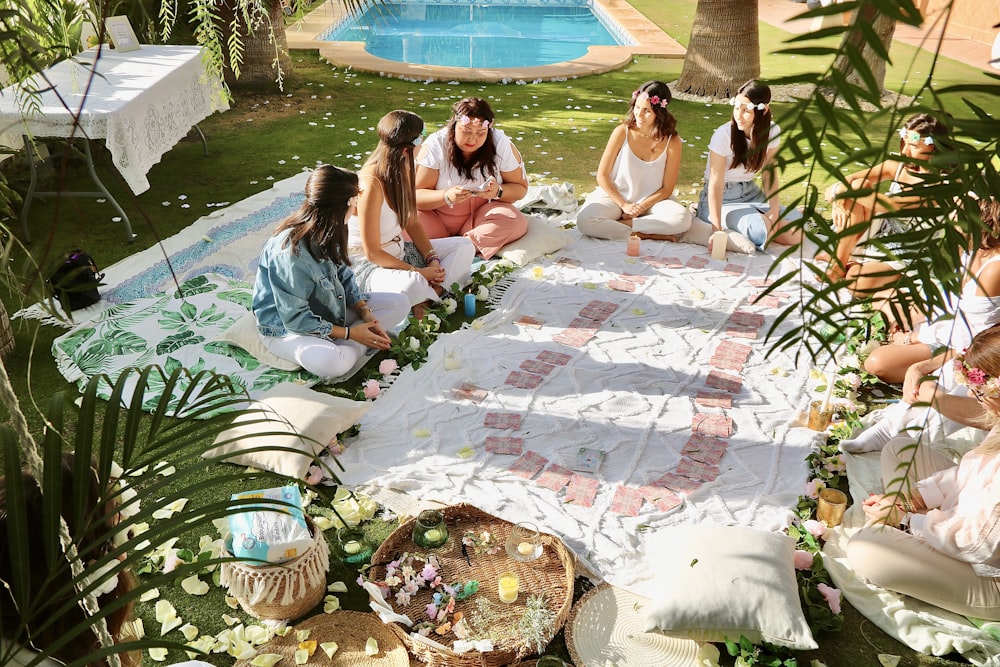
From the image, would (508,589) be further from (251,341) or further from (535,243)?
(535,243)

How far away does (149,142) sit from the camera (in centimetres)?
549

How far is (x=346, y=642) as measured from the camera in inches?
102

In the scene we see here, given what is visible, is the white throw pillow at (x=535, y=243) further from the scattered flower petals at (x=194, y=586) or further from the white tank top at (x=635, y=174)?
the scattered flower petals at (x=194, y=586)

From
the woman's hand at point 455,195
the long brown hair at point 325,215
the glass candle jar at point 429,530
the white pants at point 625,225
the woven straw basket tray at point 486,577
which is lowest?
the woven straw basket tray at point 486,577

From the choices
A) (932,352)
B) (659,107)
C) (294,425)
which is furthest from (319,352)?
(659,107)

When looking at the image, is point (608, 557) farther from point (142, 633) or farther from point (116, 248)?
point (116, 248)

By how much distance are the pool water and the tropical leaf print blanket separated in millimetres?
8818

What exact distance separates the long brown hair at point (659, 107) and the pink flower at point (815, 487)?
9.88ft

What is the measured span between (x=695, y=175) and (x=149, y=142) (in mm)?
4430

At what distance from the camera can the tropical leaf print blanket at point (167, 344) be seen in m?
3.93

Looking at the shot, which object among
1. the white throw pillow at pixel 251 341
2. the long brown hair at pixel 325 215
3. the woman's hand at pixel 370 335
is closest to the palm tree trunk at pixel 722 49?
the woman's hand at pixel 370 335

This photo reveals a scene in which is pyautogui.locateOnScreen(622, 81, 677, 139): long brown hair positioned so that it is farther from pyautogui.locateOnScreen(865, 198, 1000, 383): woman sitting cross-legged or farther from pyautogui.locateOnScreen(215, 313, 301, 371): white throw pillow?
pyautogui.locateOnScreen(215, 313, 301, 371): white throw pillow

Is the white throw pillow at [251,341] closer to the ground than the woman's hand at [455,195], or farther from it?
closer to the ground

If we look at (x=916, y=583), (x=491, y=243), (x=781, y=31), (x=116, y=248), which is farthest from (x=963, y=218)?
(x=781, y=31)
